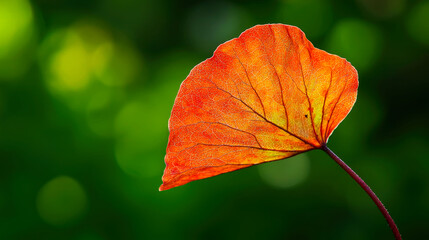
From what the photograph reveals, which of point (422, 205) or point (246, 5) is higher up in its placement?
point (246, 5)

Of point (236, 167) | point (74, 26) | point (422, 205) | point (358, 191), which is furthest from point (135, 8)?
point (236, 167)

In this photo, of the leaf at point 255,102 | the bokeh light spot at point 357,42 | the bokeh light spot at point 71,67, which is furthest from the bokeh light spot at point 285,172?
the leaf at point 255,102

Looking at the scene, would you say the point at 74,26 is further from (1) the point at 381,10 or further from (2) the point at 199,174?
(2) the point at 199,174

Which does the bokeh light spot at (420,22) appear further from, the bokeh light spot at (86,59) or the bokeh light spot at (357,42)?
the bokeh light spot at (86,59)

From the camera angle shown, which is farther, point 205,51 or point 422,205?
point 205,51

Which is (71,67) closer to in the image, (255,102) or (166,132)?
(166,132)

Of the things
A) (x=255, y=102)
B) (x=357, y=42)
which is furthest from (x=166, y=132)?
(x=255, y=102)

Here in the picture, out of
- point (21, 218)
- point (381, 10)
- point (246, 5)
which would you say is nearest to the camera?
point (21, 218)

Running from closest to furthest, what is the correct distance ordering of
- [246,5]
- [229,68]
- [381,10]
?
1. [229,68]
2. [381,10]
3. [246,5]
